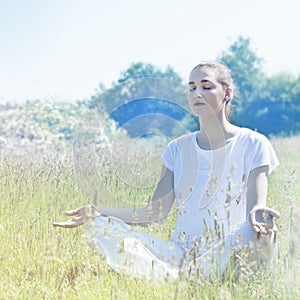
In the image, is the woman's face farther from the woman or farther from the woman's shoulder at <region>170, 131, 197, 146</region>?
the woman's shoulder at <region>170, 131, 197, 146</region>

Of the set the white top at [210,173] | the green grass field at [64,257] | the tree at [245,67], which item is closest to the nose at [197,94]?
the white top at [210,173]

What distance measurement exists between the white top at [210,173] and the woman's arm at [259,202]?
4 cm

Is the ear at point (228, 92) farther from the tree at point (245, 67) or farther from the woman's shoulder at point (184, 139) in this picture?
the tree at point (245, 67)

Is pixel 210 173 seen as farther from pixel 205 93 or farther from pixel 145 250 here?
pixel 145 250

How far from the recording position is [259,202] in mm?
2340

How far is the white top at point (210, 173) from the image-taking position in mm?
2531

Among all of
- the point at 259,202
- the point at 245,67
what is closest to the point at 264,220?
the point at 259,202

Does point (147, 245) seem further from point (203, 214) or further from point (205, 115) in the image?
point (205, 115)

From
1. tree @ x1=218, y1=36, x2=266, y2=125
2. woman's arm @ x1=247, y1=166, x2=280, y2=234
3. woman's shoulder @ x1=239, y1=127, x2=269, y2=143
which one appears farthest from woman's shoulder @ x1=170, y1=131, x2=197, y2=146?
tree @ x1=218, y1=36, x2=266, y2=125

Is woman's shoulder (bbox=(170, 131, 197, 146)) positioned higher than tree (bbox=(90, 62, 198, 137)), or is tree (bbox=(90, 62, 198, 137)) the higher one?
tree (bbox=(90, 62, 198, 137))

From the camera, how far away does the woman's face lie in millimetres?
2555

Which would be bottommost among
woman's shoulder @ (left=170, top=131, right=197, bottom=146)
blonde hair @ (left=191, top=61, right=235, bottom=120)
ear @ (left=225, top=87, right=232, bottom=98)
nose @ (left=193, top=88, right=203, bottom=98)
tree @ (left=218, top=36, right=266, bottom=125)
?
woman's shoulder @ (left=170, top=131, right=197, bottom=146)

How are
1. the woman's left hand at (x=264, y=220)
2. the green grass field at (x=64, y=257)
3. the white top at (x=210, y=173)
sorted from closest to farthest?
the green grass field at (x=64, y=257), the woman's left hand at (x=264, y=220), the white top at (x=210, y=173)

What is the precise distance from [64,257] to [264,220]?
873 millimetres
